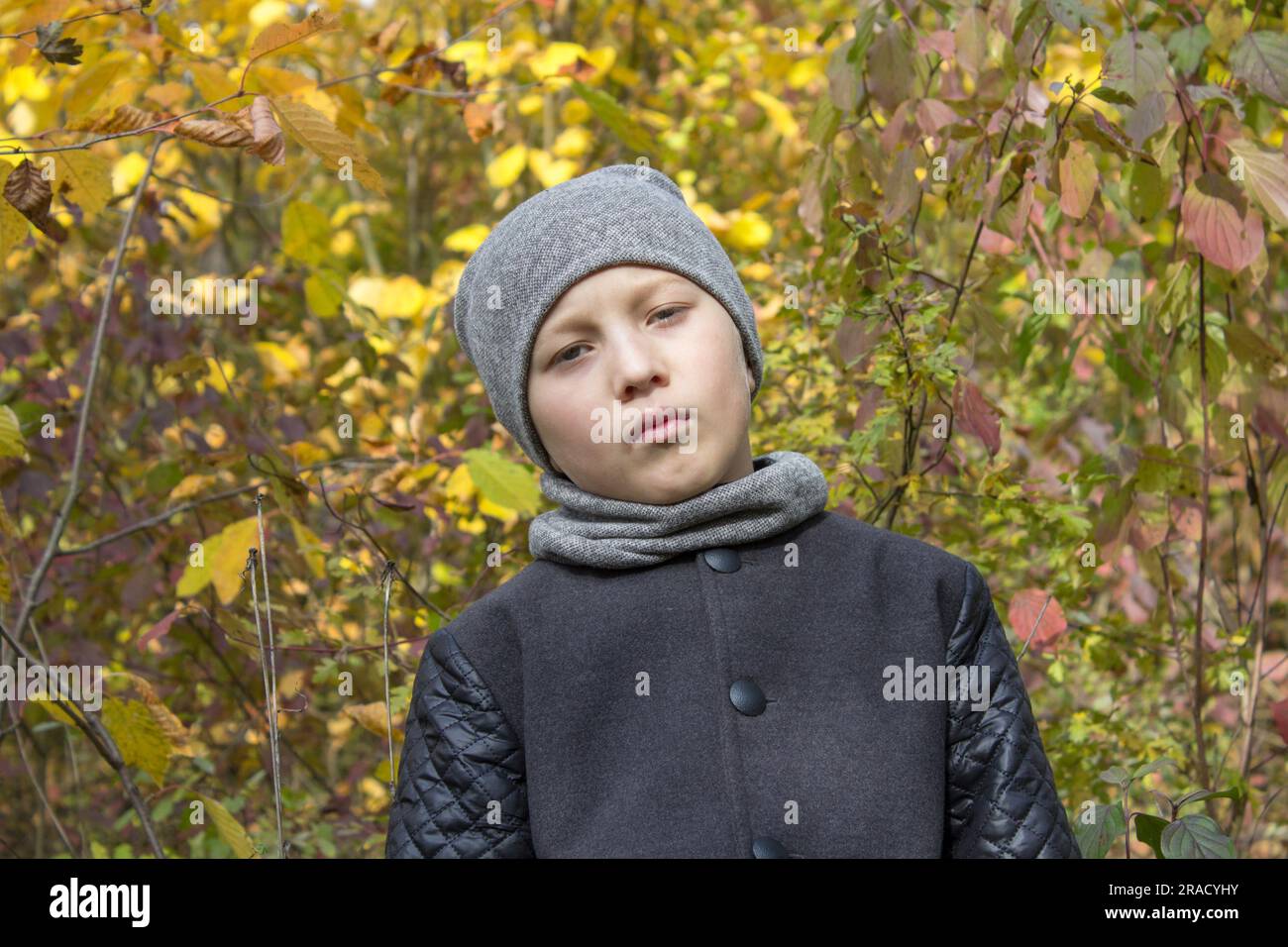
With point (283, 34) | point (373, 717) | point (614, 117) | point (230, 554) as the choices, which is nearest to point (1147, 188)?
point (614, 117)

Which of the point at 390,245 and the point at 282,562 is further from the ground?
the point at 390,245

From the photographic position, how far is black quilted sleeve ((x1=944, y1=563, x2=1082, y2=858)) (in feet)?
4.72

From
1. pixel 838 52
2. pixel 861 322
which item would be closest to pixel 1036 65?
pixel 838 52

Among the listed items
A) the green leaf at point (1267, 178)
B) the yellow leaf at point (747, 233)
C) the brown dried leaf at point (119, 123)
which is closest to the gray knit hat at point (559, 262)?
the brown dried leaf at point (119, 123)

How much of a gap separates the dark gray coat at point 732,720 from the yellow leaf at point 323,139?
1.98 ft

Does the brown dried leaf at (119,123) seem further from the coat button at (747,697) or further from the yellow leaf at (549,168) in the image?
the yellow leaf at (549,168)

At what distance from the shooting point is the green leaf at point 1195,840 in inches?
61.4

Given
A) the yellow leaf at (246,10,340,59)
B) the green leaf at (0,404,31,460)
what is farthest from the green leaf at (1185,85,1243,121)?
the green leaf at (0,404,31,460)

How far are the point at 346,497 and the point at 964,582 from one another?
1.18 metres

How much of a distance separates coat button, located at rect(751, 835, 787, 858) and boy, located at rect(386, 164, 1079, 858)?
0.02 m

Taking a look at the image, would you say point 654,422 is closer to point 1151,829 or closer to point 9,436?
point 1151,829
